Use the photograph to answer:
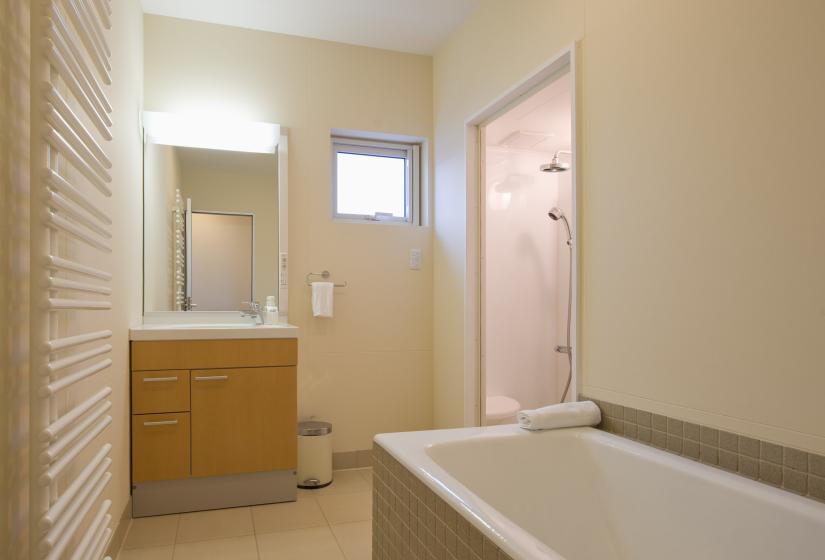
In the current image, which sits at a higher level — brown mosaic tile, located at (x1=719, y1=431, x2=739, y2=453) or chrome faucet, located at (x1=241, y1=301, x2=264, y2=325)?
chrome faucet, located at (x1=241, y1=301, x2=264, y2=325)

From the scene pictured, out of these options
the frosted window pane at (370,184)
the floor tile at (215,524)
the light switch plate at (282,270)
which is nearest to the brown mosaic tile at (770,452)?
the floor tile at (215,524)

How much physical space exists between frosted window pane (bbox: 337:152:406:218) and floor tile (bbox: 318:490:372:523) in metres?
1.71

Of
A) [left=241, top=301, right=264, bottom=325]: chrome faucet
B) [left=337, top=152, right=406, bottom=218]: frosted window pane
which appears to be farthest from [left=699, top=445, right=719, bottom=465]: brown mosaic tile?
[left=337, top=152, right=406, bottom=218]: frosted window pane

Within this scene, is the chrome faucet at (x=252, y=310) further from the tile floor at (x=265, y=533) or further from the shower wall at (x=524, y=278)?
the shower wall at (x=524, y=278)

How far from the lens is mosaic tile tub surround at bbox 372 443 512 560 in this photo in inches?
47.6

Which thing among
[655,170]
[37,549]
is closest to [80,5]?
[37,549]

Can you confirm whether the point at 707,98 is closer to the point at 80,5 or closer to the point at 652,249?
the point at 652,249

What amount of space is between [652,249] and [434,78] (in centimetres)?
230

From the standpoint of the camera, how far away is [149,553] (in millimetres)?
2229

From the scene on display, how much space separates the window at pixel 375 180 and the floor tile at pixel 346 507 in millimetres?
1675

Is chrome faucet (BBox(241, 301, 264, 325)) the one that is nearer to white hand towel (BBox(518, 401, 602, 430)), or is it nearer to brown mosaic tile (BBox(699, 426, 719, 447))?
white hand towel (BBox(518, 401, 602, 430))

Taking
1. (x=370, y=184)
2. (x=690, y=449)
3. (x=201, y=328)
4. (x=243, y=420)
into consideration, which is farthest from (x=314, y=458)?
(x=690, y=449)

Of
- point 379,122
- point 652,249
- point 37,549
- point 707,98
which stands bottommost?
point 37,549

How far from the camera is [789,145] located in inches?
53.5
